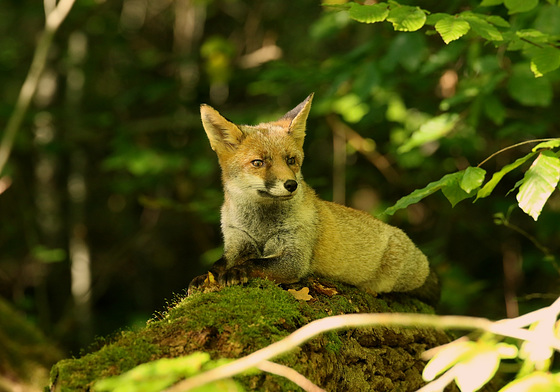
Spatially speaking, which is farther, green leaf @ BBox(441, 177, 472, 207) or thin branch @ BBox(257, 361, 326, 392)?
green leaf @ BBox(441, 177, 472, 207)

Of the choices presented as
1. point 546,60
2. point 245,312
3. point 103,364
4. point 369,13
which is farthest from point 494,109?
point 103,364

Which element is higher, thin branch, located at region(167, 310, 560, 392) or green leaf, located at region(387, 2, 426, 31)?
green leaf, located at region(387, 2, 426, 31)

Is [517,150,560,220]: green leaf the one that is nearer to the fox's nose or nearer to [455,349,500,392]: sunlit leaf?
[455,349,500,392]: sunlit leaf

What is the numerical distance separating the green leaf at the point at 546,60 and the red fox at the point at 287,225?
7.88 ft

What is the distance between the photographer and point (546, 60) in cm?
454

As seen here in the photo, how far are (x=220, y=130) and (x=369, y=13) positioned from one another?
2185 millimetres

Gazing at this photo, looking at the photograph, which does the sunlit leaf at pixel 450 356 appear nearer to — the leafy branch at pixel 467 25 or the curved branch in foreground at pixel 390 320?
the curved branch in foreground at pixel 390 320

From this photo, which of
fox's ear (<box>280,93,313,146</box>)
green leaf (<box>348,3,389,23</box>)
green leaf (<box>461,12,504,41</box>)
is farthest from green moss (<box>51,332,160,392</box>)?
green leaf (<box>461,12,504,41</box>)

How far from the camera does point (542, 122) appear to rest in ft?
27.8

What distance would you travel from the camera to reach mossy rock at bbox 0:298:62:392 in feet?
24.0

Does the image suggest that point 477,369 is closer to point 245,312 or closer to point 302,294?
point 245,312

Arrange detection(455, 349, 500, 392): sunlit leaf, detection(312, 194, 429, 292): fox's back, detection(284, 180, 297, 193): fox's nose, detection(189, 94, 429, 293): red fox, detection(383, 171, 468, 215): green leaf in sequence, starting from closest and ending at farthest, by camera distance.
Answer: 1. detection(455, 349, 500, 392): sunlit leaf
2. detection(383, 171, 468, 215): green leaf
3. detection(284, 180, 297, 193): fox's nose
4. detection(189, 94, 429, 293): red fox
5. detection(312, 194, 429, 292): fox's back

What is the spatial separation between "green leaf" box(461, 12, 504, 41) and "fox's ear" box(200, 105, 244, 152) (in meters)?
2.60

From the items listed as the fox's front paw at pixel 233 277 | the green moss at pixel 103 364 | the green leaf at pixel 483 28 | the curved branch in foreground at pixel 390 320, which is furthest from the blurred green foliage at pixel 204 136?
the curved branch in foreground at pixel 390 320
